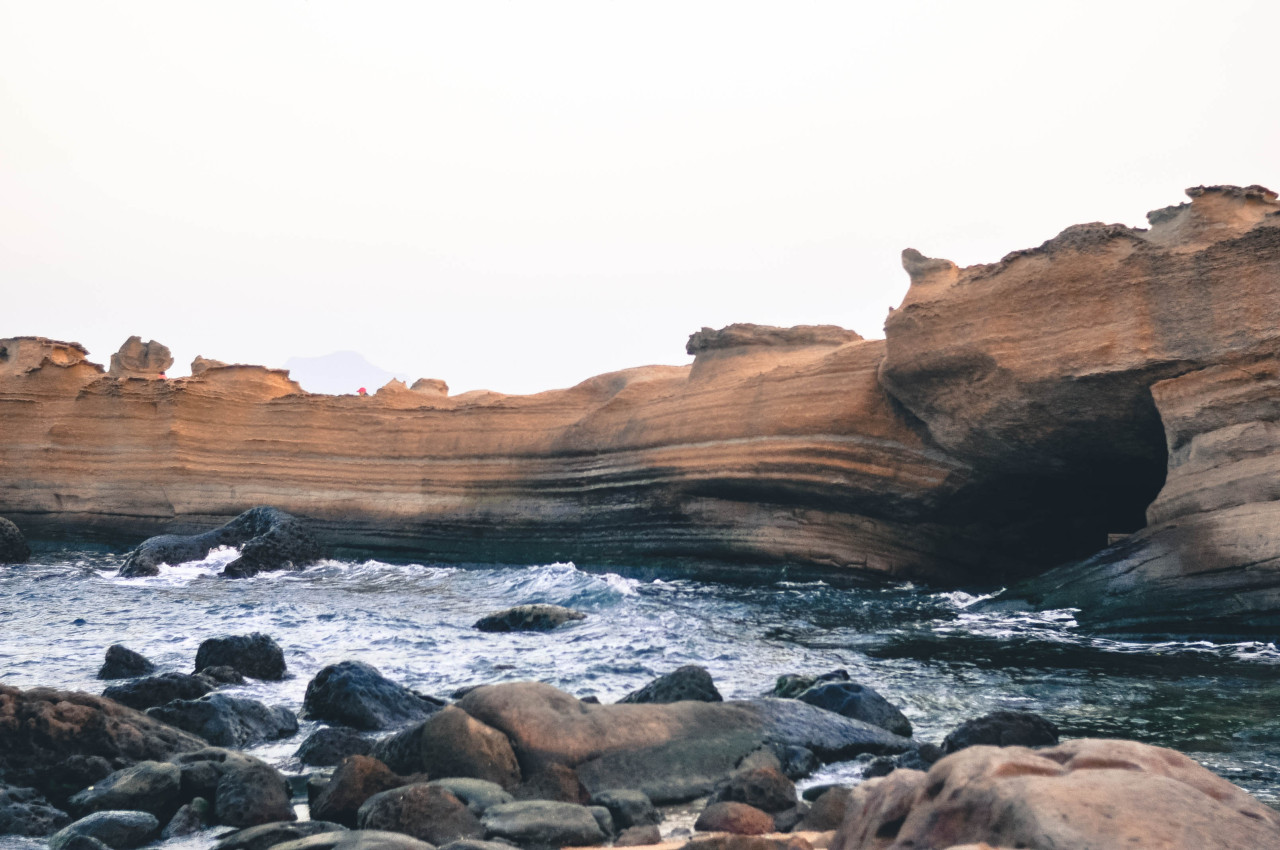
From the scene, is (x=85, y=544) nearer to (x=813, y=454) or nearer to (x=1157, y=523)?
(x=813, y=454)

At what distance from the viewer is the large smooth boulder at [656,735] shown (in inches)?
236

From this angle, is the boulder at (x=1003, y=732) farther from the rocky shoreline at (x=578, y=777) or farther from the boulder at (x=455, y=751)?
the boulder at (x=455, y=751)

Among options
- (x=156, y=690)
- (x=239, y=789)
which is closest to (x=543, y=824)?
(x=239, y=789)

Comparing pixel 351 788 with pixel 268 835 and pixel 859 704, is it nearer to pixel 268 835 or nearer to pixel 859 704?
pixel 268 835

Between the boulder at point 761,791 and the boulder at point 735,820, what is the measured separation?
0.17 m

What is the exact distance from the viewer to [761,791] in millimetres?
5391

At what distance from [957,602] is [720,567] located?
14.6 feet

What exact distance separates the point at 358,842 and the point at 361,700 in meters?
3.29

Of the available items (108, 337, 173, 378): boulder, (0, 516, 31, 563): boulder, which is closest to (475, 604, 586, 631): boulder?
(0, 516, 31, 563): boulder

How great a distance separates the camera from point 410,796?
5.02 metres

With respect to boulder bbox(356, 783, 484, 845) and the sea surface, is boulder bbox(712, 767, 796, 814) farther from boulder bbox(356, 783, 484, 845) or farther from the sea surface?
boulder bbox(356, 783, 484, 845)

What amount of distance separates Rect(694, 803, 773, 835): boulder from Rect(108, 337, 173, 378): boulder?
2705cm

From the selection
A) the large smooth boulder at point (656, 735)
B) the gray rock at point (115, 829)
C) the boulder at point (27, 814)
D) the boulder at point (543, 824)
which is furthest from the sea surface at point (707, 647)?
the boulder at point (543, 824)

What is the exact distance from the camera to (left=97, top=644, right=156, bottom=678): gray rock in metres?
9.18
